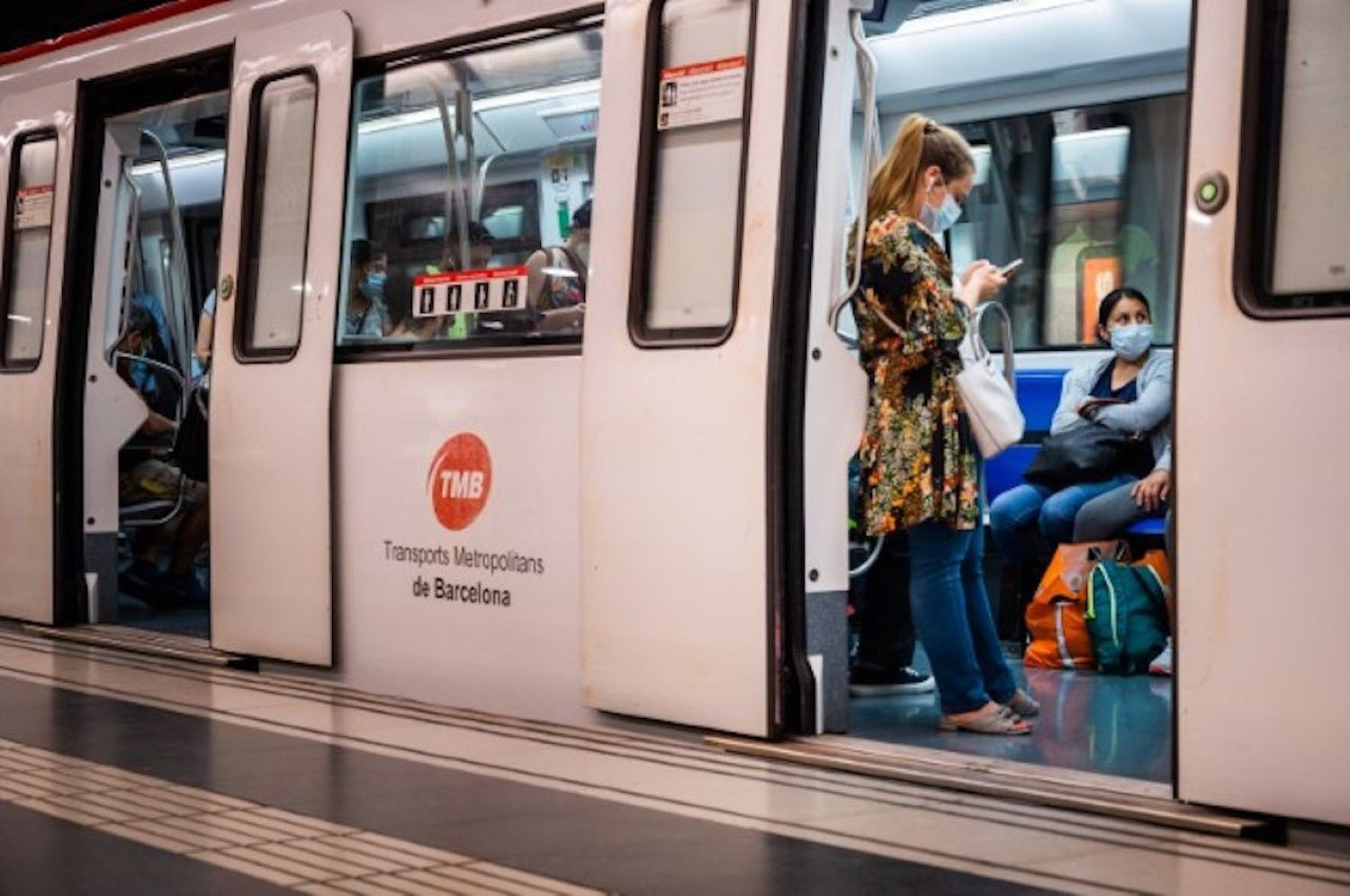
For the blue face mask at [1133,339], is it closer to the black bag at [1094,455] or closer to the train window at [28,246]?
the black bag at [1094,455]

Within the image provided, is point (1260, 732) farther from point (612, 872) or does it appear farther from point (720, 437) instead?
point (720, 437)

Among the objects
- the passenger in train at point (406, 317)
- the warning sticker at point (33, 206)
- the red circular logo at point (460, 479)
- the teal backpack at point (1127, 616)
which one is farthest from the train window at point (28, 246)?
the teal backpack at point (1127, 616)

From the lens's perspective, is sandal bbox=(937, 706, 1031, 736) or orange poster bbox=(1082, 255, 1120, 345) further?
orange poster bbox=(1082, 255, 1120, 345)

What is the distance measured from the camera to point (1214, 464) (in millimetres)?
4758

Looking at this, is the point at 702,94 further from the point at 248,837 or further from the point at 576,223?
the point at 248,837

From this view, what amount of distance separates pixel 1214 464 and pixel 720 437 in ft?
5.32

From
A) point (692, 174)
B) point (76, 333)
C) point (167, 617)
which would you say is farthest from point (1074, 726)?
point (167, 617)

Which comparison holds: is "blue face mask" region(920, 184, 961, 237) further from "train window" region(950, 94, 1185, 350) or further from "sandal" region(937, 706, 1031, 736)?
"train window" region(950, 94, 1185, 350)

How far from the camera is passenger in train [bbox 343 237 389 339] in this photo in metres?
7.34

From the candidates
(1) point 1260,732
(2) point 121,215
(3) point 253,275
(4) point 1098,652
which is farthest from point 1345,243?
(2) point 121,215

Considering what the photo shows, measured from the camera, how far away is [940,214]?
663 cm

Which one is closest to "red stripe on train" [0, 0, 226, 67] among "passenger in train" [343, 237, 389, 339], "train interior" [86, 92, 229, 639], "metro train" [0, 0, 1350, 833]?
"metro train" [0, 0, 1350, 833]

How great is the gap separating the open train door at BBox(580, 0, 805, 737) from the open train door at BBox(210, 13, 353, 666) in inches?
55.8

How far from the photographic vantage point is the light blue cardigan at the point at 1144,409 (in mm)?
8008
